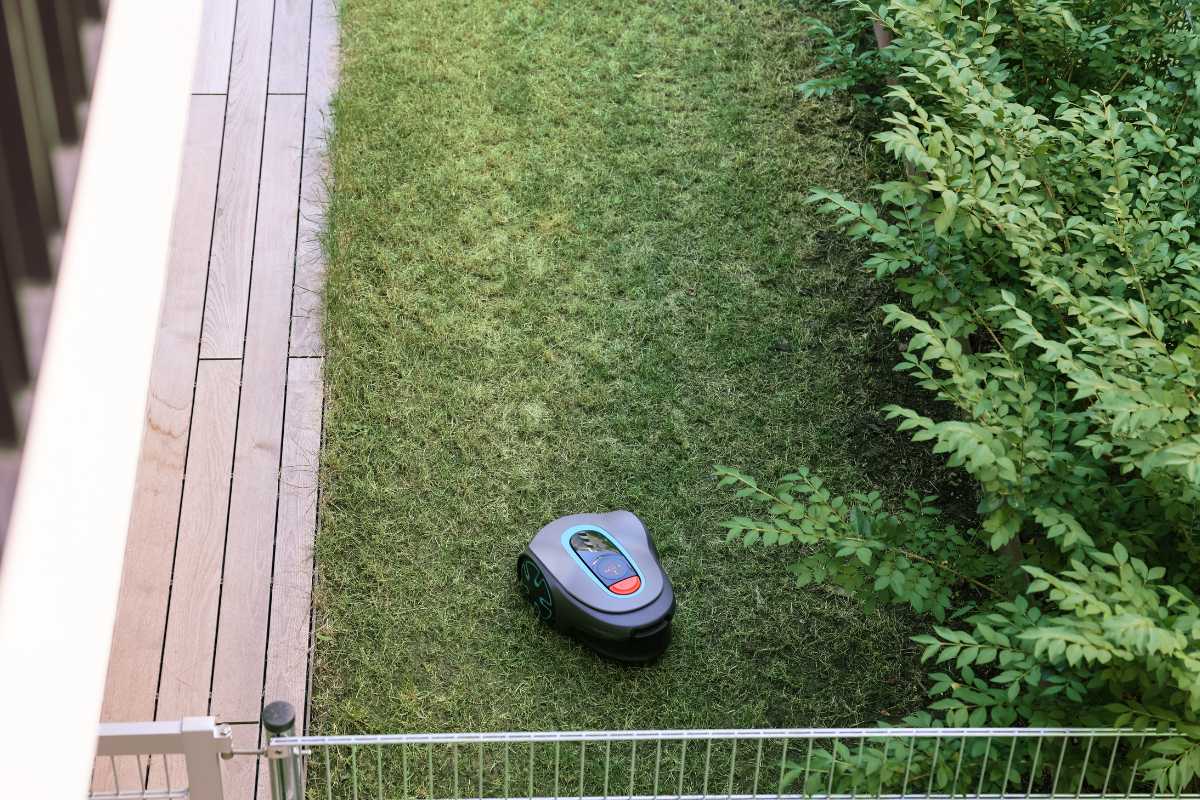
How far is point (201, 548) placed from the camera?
10.9 ft

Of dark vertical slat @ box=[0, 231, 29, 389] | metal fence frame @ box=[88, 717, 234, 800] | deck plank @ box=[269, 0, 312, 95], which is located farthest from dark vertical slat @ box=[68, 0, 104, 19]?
deck plank @ box=[269, 0, 312, 95]

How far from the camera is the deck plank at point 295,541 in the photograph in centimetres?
309

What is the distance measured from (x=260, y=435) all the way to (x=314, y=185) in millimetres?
978

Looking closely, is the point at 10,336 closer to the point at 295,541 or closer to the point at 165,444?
the point at 295,541

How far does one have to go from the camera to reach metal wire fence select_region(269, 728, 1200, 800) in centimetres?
204

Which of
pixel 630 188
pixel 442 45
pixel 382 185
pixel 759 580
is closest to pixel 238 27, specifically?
pixel 442 45

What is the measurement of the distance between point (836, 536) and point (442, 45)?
8.90ft

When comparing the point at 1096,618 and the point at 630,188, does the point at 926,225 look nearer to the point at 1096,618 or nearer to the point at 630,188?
the point at 1096,618

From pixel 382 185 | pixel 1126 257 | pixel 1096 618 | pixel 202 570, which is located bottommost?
pixel 202 570

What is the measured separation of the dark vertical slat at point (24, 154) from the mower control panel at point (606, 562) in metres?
1.66

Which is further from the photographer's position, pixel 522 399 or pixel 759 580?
pixel 522 399

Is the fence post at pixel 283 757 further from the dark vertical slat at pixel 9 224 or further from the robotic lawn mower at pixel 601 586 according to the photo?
the robotic lawn mower at pixel 601 586

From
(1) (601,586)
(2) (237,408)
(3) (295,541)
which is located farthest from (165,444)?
(1) (601,586)

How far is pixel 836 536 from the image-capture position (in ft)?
8.37
